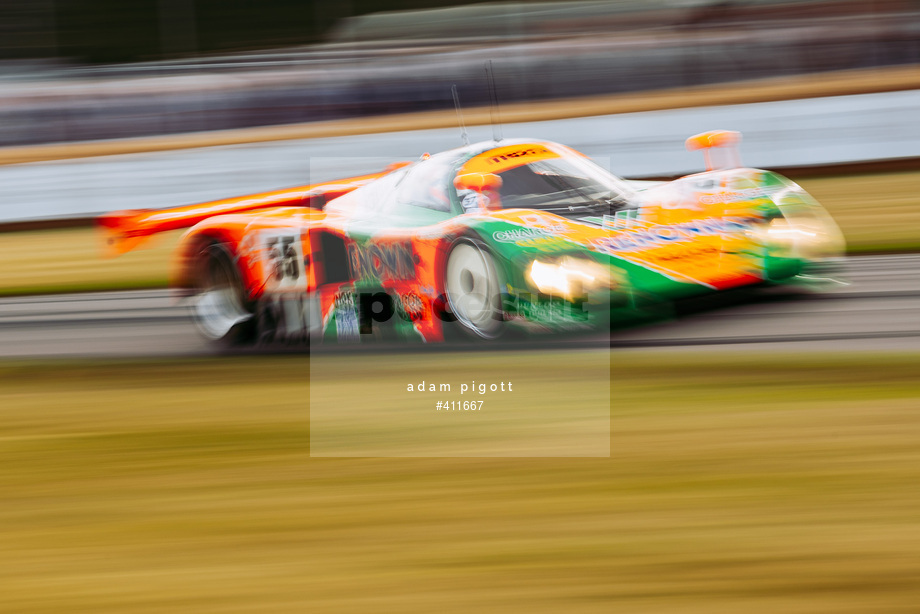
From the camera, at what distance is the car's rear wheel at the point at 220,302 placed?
17.1ft

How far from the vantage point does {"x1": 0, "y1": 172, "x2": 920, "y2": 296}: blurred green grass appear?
7.54 metres

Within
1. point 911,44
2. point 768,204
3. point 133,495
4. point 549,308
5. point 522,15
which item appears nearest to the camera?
point 133,495

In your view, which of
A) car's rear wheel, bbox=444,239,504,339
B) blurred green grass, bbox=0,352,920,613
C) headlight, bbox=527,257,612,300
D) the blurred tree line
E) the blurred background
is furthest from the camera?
the blurred tree line

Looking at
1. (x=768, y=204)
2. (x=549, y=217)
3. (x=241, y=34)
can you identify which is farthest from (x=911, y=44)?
(x=241, y=34)

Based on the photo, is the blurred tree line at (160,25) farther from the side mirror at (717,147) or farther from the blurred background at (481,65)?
the side mirror at (717,147)

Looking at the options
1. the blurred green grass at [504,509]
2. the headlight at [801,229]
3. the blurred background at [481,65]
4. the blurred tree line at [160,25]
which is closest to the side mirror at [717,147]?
the headlight at [801,229]

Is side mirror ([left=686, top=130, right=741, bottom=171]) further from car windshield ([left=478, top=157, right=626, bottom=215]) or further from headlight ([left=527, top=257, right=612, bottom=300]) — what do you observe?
headlight ([left=527, top=257, right=612, bottom=300])

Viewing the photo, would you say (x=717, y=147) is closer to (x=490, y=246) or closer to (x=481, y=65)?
(x=490, y=246)

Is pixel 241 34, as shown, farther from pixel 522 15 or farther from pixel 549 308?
pixel 549 308

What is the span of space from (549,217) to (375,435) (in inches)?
51.1

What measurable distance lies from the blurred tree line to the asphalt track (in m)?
9.26

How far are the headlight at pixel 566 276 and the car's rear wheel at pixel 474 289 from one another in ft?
0.59

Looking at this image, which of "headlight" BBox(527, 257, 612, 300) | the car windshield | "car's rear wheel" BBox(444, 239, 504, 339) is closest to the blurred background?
the car windshield

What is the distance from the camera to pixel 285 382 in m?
4.56
